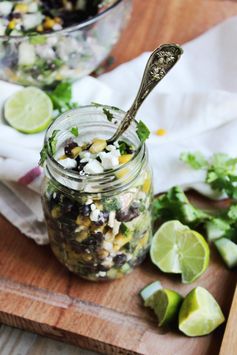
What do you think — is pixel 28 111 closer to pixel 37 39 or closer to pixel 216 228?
pixel 37 39

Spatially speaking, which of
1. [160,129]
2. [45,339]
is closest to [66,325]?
[45,339]

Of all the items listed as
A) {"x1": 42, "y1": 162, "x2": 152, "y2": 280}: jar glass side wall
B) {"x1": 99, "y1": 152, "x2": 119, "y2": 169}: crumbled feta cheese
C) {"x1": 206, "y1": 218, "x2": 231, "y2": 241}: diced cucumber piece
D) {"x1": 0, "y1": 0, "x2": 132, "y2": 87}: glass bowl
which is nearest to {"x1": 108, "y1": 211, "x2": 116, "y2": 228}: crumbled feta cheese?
{"x1": 42, "y1": 162, "x2": 152, "y2": 280}: jar glass side wall

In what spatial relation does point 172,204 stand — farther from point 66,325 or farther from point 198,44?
point 198,44

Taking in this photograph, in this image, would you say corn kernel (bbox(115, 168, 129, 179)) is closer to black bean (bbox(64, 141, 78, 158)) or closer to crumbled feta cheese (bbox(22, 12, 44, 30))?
black bean (bbox(64, 141, 78, 158))

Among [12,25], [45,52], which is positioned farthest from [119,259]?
[12,25]

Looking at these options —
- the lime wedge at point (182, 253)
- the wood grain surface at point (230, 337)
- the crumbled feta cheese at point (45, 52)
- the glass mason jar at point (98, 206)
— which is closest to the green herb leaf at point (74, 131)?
the glass mason jar at point (98, 206)

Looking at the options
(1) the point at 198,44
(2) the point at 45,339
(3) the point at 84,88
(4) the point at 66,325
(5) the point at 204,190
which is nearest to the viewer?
(4) the point at 66,325
